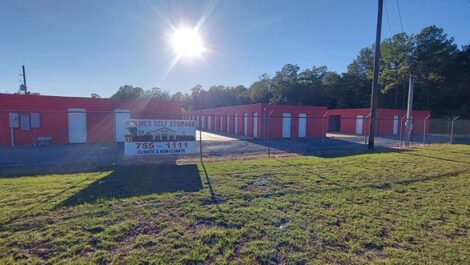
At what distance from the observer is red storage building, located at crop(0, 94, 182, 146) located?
14.1 meters

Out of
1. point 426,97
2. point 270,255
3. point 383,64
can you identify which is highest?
point 383,64

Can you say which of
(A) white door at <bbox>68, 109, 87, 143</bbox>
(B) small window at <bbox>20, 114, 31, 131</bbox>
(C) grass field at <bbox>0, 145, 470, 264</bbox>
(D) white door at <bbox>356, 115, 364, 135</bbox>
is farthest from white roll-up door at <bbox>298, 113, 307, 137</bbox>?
(B) small window at <bbox>20, 114, 31, 131</bbox>

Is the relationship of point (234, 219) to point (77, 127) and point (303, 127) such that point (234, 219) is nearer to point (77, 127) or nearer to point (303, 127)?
point (77, 127)

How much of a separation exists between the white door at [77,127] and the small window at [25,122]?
6.60 ft

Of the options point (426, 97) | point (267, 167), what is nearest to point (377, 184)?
point (267, 167)

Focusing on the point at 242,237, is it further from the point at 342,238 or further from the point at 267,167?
the point at 267,167

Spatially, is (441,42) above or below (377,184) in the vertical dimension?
above

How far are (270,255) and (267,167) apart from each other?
5.06m

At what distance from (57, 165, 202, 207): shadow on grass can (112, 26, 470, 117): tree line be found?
34.1m

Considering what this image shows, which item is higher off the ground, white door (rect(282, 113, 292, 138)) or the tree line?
the tree line

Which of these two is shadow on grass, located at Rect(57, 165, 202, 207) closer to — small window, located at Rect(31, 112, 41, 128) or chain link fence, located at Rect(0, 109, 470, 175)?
chain link fence, located at Rect(0, 109, 470, 175)

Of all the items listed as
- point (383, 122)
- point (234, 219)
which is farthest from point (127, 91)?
point (234, 219)

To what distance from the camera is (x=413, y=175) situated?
6.97 meters

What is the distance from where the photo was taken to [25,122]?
14359mm
